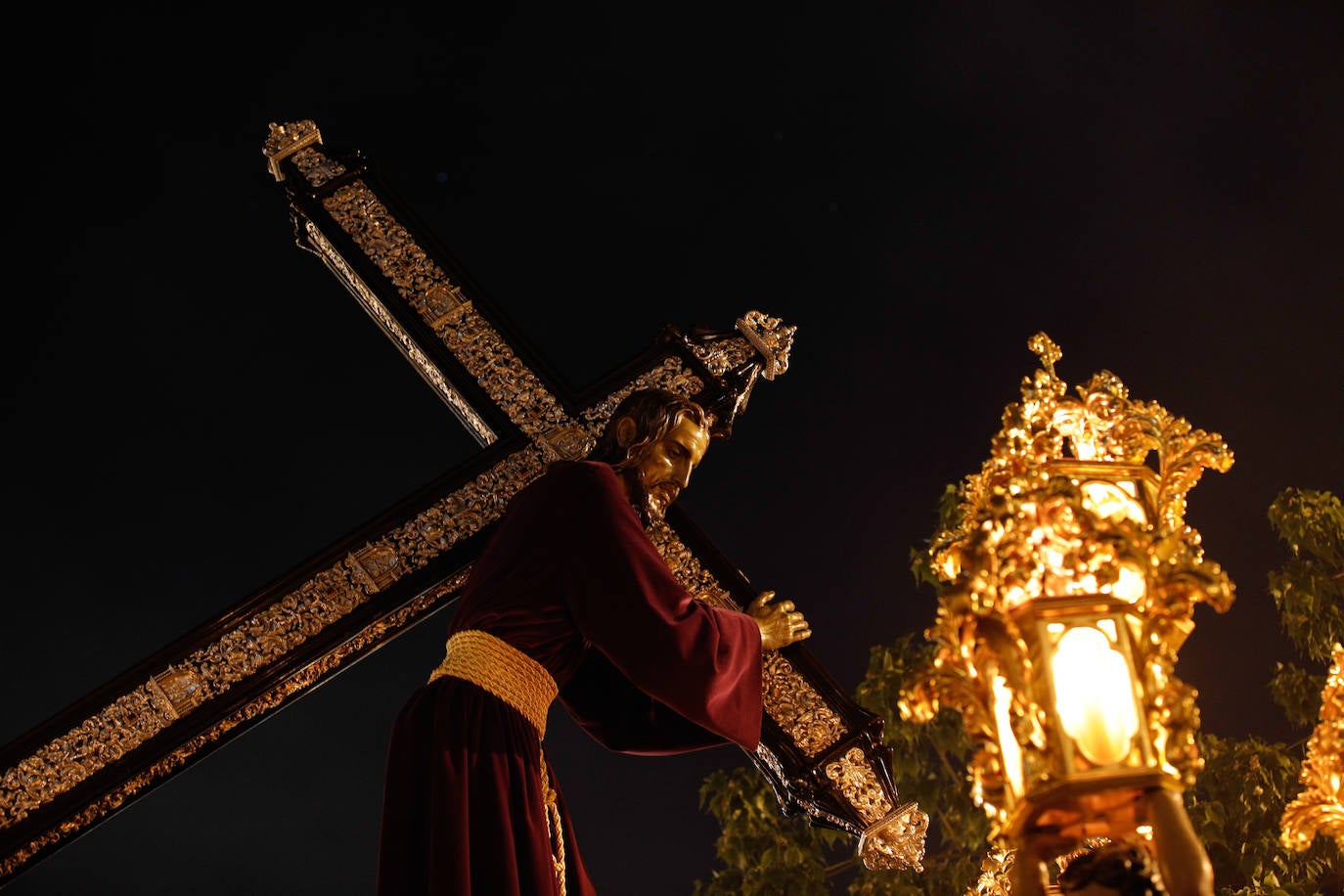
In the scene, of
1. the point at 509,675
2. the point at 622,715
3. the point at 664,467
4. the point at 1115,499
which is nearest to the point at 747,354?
the point at 664,467

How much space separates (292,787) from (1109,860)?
5795mm

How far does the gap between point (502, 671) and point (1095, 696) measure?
1.72m

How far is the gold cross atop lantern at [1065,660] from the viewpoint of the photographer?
1920 mm

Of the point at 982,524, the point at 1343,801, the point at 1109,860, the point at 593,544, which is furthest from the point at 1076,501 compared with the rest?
the point at 593,544

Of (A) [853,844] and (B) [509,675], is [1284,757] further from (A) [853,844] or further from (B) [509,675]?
(B) [509,675]

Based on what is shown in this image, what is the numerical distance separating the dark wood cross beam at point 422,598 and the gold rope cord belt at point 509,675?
0.93 meters

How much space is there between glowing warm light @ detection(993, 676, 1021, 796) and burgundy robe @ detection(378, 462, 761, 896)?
4.27 feet

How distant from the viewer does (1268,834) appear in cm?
525

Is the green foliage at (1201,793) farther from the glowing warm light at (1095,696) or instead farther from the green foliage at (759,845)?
the glowing warm light at (1095,696)

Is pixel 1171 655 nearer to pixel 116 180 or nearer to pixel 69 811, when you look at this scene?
pixel 69 811

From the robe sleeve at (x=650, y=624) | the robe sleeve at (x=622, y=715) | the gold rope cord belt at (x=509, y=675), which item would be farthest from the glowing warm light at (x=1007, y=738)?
the robe sleeve at (x=622, y=715)

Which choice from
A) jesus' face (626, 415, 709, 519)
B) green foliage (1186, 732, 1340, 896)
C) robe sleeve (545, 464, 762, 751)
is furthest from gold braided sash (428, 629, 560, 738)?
green foliage (1186, 732, 1340, 896)

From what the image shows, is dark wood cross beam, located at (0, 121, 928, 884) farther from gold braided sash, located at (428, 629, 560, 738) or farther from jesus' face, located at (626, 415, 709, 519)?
gold braided sash, located at (428, 629, 560, 738)

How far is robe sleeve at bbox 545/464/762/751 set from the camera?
10.9 ft
